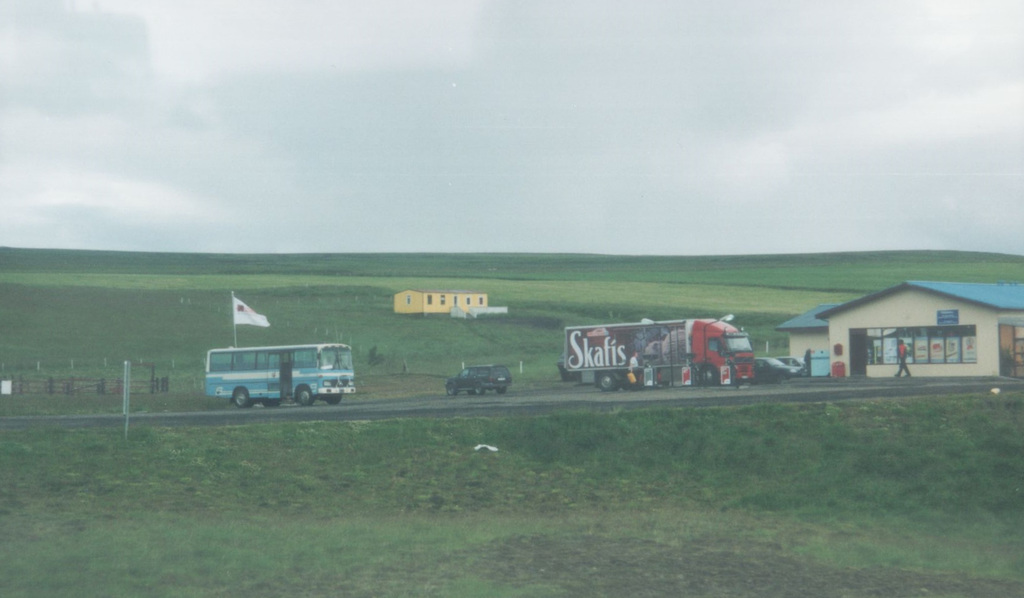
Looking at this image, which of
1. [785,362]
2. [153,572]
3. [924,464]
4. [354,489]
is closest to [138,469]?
[354,489]

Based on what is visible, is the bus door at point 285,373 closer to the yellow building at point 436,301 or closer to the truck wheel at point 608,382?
the truck wheel at point 608,382

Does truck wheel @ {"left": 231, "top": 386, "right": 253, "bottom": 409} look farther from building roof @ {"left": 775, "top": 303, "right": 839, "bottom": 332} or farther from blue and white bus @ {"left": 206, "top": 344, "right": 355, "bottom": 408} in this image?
building roof @ {"left": 775, "top": 303, "right": 839, "bottom": 332}

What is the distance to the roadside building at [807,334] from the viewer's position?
6322 cm

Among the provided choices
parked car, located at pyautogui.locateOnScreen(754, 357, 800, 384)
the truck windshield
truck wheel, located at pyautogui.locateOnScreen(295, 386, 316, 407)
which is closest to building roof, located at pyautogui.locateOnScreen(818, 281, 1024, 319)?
parked car, located at pyautogui.locateOnScreen(754, 357, 800, 384)

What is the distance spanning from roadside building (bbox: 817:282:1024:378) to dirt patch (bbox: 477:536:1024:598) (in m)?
39.1

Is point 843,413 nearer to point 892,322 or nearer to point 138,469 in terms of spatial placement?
point 138,469

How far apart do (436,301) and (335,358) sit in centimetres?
4732

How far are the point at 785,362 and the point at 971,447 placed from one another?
35.0 metres

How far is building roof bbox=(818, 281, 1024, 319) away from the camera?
163ft

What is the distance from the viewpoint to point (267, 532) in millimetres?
15898

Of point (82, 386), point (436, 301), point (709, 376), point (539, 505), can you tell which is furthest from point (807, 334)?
point (539, 505)

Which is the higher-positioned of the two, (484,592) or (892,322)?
(892,322)

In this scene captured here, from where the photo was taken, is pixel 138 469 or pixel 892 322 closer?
pixel 138 469

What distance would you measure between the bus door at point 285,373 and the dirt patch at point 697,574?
3269cm
